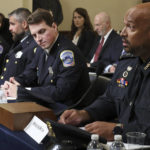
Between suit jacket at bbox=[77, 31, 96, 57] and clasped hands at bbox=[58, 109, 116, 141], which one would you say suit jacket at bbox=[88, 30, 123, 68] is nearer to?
suit jacket at bbox=[77, 31, 96, 57]

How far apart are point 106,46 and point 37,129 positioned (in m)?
3.86

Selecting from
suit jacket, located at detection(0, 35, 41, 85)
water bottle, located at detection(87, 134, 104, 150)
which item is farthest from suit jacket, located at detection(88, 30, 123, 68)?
water bottle, located at detection(87, 134, 104, 150)

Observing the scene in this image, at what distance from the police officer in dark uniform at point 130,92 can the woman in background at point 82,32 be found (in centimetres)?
434

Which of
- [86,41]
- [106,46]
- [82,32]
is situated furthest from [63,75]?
[82,32]

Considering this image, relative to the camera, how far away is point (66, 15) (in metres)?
7.45

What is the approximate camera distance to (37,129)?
162cm

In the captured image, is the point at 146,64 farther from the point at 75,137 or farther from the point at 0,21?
the point at 0,21

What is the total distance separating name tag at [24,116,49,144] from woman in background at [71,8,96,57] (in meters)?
4.73

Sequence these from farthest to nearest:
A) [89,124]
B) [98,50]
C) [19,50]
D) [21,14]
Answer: [98,50] → [21,14] → [19,50] → [89,124]

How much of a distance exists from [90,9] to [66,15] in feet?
2.02

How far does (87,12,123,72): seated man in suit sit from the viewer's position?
5176 millimetres

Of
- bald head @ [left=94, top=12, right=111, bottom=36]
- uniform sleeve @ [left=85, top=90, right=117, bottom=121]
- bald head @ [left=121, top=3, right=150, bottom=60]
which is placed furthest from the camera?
bald head @ [left=94, top=12, right=111, bottom=36]

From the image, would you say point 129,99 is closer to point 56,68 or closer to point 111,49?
point 56,68

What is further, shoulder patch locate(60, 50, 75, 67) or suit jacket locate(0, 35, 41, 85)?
suit jacket locate(0, 35, 41, 85)
